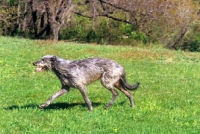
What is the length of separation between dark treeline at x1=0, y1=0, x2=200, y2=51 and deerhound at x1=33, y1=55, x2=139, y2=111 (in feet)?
66.2

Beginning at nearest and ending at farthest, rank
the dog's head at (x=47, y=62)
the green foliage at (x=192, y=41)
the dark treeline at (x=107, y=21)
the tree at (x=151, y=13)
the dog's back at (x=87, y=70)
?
1. the dog's back at (x=87, y=70)
2. the dog's head at (x=47, y=62)
3. the dark treeline at (x=107, y=21)
4. the tree at (x=151, y=13)
5. the green foliage at (x=192, y=41)

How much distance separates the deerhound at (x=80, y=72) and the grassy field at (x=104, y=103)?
493 millimetres

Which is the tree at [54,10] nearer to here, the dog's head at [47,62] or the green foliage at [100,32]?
the green foliage at [100,32]

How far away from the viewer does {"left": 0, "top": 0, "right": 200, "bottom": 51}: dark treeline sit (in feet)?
104

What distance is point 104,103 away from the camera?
11703mm

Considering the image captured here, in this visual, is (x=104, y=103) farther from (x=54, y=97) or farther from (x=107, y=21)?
(x=107, y=21)

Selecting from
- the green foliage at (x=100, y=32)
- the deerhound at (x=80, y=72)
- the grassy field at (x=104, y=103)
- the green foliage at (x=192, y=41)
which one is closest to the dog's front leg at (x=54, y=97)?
the deerhound at (x=80, y=72)

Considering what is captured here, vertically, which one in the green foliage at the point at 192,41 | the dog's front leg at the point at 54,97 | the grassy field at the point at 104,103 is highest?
the dog's front leg at the point at 54,97

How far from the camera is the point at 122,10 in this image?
32.8 metres

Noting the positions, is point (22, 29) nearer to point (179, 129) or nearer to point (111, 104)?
point (111, 104)

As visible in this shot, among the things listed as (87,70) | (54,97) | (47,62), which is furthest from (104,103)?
(47,62)

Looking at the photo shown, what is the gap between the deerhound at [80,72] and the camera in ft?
34.4

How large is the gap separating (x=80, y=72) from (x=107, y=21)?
2426 centimetres

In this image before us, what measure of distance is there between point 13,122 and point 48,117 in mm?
752
